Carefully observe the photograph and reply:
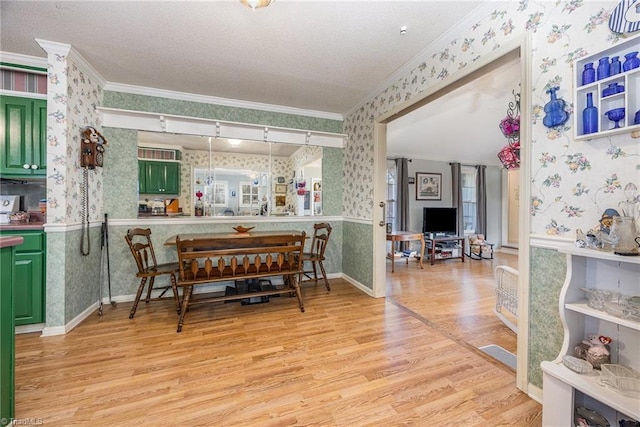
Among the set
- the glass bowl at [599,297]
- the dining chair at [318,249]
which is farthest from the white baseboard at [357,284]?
the glass bowl at [599,297]

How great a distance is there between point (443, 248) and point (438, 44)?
4604mm

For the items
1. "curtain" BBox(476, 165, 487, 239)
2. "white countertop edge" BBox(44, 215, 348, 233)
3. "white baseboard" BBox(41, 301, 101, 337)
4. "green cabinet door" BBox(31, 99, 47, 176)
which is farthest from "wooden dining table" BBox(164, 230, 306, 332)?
"curtain" BBox(476, 165, 487, 239)

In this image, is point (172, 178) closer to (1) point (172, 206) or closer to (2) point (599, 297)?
(1) point (172, 206)

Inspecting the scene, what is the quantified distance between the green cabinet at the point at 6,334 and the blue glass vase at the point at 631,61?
9.92ft

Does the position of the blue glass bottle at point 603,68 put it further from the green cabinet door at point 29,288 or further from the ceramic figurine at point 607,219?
the green cabinet door at point 29,288

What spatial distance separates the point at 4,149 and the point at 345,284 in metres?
3.91

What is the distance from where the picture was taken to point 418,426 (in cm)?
141

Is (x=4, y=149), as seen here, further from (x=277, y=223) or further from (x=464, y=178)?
(x=464, y=178)

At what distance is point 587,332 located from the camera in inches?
54.1

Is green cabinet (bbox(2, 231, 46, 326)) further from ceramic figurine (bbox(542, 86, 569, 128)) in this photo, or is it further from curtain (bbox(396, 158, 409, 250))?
curtain (bbox(396, 158, 409, 250))

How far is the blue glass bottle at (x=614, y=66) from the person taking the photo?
48.5 inches

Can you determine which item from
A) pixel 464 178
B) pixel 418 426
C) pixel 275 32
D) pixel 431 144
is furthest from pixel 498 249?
pixel 275 32

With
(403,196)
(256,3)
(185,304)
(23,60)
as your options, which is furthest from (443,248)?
(23,60)

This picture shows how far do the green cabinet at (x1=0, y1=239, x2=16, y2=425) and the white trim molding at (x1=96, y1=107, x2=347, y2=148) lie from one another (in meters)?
2.36
